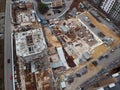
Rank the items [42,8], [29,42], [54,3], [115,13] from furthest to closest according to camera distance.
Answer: [54,3] → [42,8] → [115,13] → [29,42]

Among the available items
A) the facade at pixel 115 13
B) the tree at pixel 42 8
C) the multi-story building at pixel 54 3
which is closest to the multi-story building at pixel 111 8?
the facade at pixel 115 13

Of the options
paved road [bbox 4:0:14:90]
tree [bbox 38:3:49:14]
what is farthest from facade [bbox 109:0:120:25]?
paved road [bbox 4:0:14:90]

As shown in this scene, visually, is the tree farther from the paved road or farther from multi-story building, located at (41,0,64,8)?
the paved road

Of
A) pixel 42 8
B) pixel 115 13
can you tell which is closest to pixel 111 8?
pixel 115 13

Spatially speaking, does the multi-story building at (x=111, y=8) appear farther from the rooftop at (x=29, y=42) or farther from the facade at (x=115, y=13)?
the rooftop at (x=29, y=42)

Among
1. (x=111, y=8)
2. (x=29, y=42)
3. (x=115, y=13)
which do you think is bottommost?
(x=29, y=42)

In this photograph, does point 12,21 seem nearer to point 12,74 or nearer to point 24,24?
point 24,24

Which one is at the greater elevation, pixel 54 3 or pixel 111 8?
pixel 111 8

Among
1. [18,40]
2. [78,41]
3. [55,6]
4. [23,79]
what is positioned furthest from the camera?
[55,6]

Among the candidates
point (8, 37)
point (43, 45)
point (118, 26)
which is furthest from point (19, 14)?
point (118, 26)

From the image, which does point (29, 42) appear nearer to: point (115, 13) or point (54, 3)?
point (54, 3)

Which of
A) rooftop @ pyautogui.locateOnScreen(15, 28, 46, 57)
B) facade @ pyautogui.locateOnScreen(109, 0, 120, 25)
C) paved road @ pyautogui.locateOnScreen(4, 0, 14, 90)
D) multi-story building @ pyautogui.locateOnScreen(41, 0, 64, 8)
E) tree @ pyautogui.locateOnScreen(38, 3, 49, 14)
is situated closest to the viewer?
rooftop @ pyautogui.locateOnScreen(15, 28, 46, 57)
